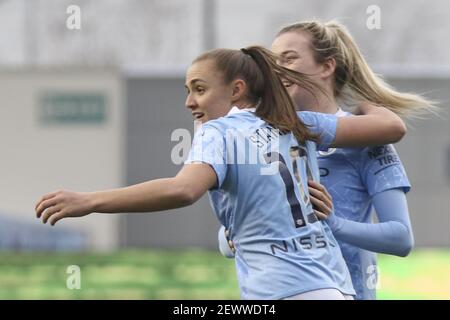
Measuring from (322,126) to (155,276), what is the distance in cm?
1227

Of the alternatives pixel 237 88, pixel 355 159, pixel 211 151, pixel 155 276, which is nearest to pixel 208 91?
pixel 237 88

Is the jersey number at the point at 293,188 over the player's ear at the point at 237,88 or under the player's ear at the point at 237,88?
A: under

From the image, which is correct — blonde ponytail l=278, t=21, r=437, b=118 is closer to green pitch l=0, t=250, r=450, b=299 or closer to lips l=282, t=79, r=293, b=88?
lips l=282, t=79, r=293, b=88

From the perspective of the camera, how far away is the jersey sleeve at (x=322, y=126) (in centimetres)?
383

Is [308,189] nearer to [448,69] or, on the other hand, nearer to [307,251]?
[307,251]

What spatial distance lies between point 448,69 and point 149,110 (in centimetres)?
698

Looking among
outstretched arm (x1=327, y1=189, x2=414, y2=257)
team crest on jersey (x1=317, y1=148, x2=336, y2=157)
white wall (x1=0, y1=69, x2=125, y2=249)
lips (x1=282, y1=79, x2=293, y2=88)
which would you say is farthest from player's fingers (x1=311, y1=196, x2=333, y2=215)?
white wall (x1=0, y1=69, x2=125, y2=249)

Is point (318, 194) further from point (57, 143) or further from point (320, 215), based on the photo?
point (57, 143)

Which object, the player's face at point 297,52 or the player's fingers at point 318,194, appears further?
the player's face at point 297,52

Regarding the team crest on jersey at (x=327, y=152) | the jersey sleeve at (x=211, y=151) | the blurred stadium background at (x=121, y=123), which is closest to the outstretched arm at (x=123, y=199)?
the jersey sleeve at (x=211, y=151)

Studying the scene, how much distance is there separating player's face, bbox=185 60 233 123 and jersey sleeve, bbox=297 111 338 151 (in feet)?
0.99

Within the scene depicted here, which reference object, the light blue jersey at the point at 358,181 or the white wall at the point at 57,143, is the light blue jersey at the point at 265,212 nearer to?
the light blue jersey at the point at 358,181

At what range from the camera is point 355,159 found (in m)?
4.28

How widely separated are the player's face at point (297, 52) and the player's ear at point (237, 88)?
0.62m
